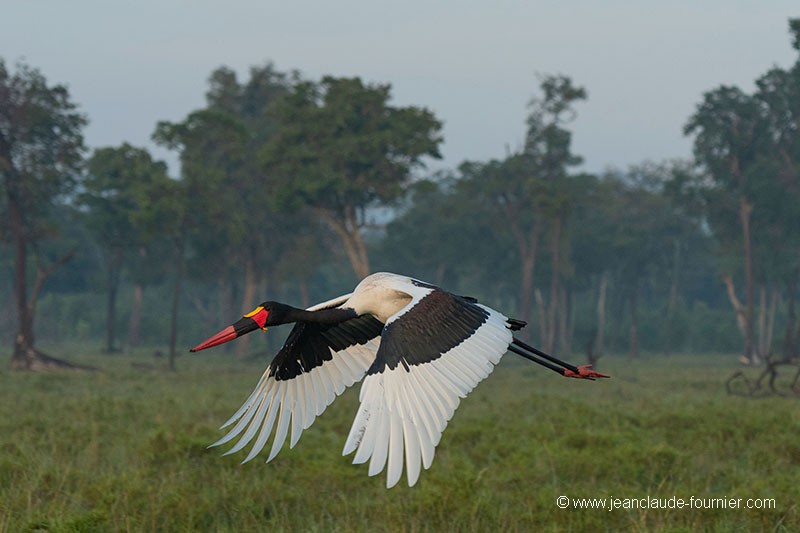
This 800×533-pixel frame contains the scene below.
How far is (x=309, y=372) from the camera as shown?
21.9ft

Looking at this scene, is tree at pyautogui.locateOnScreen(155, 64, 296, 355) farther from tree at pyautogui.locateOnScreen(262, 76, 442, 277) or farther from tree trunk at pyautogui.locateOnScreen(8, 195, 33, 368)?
tree trunk at pyautogui.locateOnScreen(8, 195, 33, 368)

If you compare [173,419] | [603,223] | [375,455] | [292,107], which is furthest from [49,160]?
[603,223]

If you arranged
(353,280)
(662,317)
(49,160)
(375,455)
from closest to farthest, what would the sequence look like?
(375,455) < (49,160) < (662,317) < (353,280)

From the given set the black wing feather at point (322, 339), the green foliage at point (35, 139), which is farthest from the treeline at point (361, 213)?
the black wing feather at point (322, 339)

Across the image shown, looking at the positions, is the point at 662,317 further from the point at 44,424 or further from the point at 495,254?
the point at 44,424

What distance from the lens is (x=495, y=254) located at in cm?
4953

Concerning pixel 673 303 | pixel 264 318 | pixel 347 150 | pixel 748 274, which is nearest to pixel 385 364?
pixel 264 318

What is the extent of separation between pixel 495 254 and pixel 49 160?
25519 mm

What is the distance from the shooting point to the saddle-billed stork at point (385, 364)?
14.5ft

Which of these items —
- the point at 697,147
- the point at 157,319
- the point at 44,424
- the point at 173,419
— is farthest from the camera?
the point at 157,319

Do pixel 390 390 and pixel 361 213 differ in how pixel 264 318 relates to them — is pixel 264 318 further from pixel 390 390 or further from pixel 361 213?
pixel 361 213

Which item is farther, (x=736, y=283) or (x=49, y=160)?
(x=736, y=283)

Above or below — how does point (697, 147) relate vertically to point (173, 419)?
above

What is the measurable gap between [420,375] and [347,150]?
27847 mm
